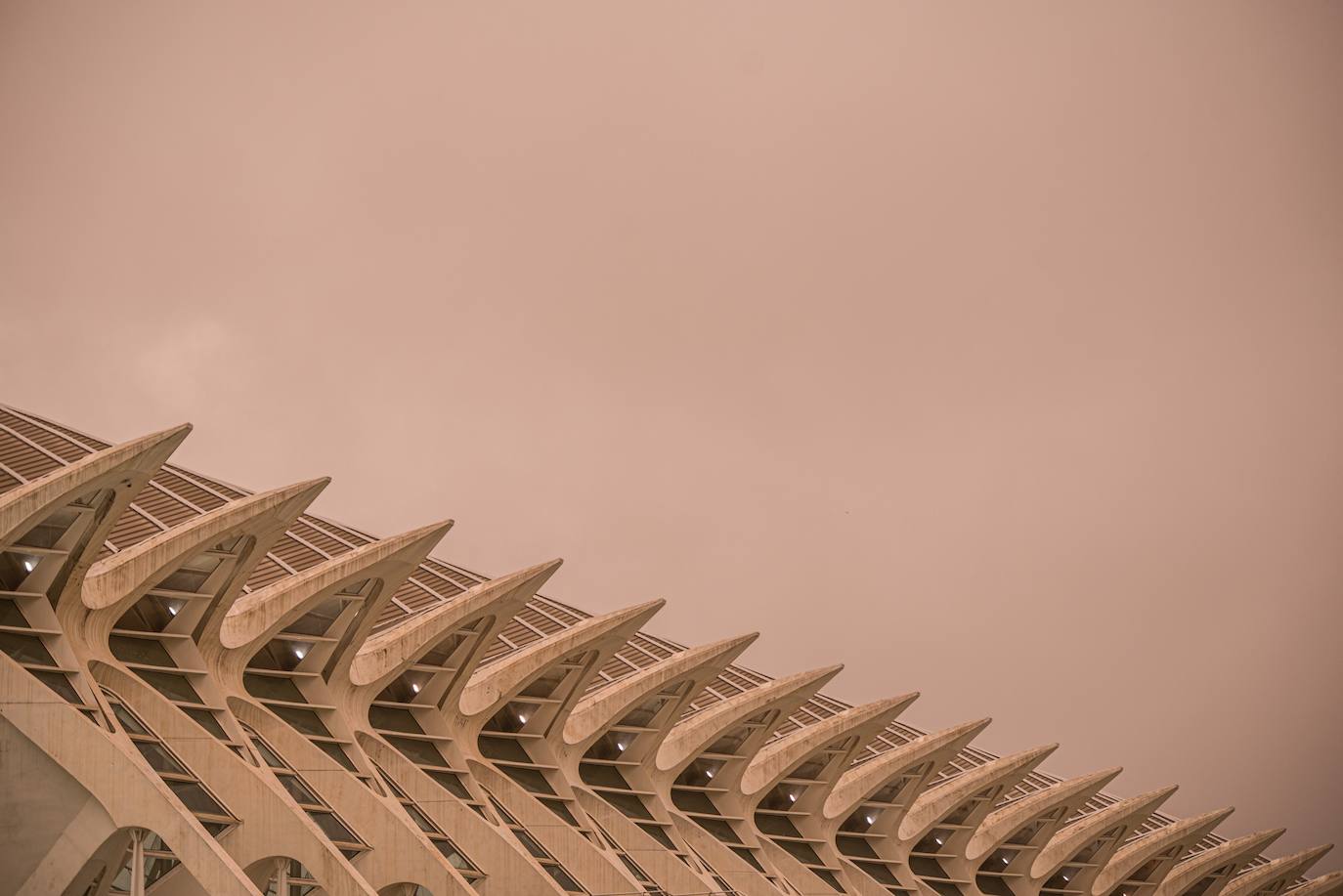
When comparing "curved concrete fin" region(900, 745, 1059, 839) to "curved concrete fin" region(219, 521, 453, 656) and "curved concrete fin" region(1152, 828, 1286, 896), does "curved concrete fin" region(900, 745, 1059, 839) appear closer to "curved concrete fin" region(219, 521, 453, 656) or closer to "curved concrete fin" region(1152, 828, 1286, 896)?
"curved concrete fin" region(1152, 828, 1286, 896)

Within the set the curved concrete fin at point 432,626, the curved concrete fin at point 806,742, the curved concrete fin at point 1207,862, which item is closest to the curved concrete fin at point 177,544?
the curved concrete fin at point 432,626

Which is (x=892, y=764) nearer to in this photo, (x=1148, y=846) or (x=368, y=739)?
(x=1148, y=846)

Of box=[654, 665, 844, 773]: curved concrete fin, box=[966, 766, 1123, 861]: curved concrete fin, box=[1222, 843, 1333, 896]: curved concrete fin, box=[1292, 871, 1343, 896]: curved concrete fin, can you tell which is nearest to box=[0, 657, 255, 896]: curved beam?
box=[654, 665, 844, 773]: curved concrete fin

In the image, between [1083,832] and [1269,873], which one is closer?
[1083,832]

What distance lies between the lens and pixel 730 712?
33375mm

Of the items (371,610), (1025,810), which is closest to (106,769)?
(371,610)

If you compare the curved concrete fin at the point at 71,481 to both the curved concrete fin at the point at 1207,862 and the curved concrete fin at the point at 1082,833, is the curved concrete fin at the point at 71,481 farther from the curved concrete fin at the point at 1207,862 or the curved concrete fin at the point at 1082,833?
the curved concrete fin at the point at 1207,862

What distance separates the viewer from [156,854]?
67.2 ft

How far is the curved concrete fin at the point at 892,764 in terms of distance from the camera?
37469 mm

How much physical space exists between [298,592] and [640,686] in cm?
886

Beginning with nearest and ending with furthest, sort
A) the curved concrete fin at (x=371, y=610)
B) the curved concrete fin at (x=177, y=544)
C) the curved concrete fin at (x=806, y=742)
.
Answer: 1. the curved concrete fin at (x=177, y=544)
2. the curved concrete fin at (x=371, y=610)
3. the curved concrete fin at (x=806, y=742)

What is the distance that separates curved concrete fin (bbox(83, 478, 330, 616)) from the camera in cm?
2291

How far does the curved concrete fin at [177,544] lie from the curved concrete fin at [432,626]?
4944 mm

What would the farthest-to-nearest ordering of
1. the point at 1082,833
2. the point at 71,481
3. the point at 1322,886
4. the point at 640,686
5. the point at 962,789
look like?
the point at 1322,886, the point at 1082,833, the point at 962,789, the point at 640,686, the point at 71,481
